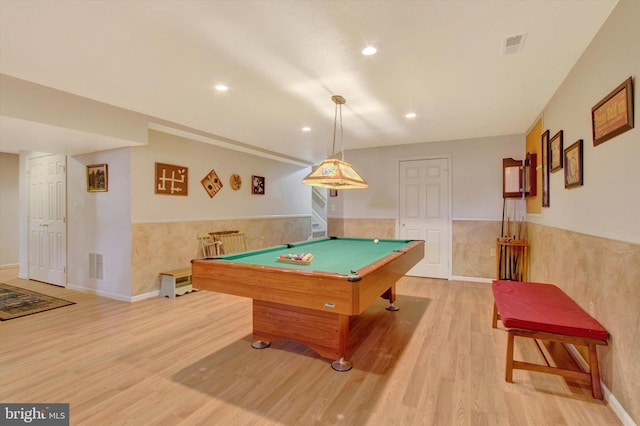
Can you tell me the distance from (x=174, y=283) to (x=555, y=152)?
472 centimetres

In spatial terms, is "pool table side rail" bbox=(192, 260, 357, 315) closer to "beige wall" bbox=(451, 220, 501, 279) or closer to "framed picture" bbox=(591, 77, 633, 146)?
"framed picture" bbox=(591, 77, 633, 146)

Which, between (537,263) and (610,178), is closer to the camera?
(610,178)

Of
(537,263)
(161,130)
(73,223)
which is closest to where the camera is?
(537,263)

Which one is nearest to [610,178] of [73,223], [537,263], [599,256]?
[599,256]

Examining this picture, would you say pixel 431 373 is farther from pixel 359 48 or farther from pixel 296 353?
pixel 359 48

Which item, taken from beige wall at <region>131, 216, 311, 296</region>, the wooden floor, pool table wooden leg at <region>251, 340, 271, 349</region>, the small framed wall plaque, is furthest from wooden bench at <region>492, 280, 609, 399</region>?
the small framed wall plaque

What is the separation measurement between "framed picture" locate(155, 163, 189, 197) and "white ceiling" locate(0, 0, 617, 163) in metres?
0.86

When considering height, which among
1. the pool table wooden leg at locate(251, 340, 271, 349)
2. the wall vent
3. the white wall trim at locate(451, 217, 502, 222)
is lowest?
the pool table wooden leg at locate(251, 340, 271, 349)

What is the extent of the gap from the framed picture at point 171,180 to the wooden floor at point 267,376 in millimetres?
1761

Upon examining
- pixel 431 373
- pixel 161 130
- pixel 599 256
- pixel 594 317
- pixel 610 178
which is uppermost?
pixel 161 130

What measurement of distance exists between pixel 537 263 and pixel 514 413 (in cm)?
258

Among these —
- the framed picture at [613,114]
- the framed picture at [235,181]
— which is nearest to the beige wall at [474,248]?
the framed picture at [613,114]

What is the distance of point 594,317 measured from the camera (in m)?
2.04

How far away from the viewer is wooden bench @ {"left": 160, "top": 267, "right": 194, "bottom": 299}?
160 inches
